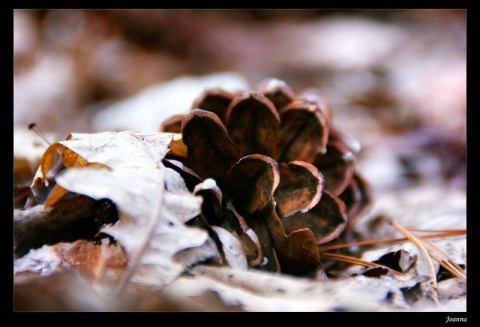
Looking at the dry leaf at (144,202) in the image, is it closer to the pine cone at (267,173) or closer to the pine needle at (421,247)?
the pine cone at (267,173)

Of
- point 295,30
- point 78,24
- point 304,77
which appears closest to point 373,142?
point 304,77

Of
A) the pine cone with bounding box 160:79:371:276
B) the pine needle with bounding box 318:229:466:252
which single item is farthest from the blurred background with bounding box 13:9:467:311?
the pine cone with bounding box 160:79:371:276

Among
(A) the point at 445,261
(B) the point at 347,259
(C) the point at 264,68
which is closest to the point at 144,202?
(B) the point at 347,259

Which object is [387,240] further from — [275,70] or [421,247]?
[275,70]

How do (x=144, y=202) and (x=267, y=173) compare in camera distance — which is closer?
(x=144, y=202)

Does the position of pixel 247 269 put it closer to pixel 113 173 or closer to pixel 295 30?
pixel 113 173

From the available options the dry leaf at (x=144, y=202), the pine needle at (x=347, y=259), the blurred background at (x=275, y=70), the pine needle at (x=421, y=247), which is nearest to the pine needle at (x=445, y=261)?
the pine needle at (x=421, y=247)

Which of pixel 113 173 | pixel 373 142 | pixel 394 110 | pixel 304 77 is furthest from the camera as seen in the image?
pixel 304 77
